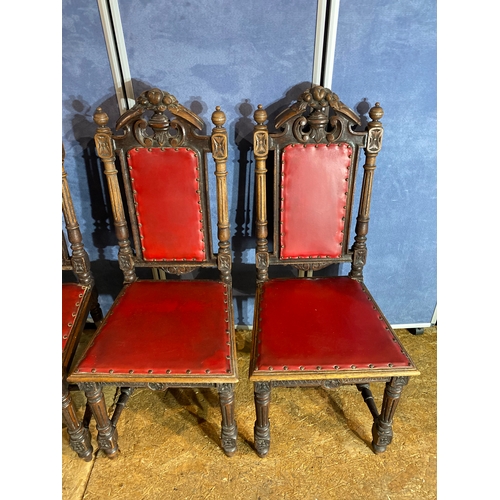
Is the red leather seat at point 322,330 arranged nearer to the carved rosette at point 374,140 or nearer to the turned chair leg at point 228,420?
the turned chair leg at point 228,420

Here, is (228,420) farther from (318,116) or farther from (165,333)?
(318,116)

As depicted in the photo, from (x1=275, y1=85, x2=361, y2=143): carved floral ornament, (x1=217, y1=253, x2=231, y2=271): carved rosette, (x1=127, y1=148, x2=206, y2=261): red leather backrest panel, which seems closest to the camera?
(x1=275, y1=85, x2=361, y2=143): carved floral ornament

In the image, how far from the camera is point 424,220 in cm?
207

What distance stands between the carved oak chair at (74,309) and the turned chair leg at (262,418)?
30.1 inches

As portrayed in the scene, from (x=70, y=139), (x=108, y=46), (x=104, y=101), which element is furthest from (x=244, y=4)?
(x=70, y=139)

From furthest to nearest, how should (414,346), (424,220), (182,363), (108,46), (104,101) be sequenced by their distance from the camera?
1. (414,346)
2. (424,220)
3. (104,101)
4. (108,46)
5. (182,363)

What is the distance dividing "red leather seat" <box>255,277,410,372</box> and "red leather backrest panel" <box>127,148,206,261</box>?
1.42 feet

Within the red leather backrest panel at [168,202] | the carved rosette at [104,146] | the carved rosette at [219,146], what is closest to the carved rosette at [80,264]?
the red leather backrest panel at [168,202]

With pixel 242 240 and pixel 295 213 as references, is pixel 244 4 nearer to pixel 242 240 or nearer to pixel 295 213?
pixel 295 213

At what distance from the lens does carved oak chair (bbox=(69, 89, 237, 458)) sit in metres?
1.53

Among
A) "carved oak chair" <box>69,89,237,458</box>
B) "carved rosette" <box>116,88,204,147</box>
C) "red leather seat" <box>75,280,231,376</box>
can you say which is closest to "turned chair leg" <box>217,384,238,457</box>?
"carved oak chair" <box>69,89,237,458</box>

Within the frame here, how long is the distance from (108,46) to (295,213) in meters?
1.04

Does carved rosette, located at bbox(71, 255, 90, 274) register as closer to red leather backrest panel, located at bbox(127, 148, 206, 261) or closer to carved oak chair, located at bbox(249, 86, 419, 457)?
red leather backrest panel, located at bbox(127, 148, 206, 261)

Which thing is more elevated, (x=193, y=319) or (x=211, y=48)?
(x=211, y=48)
